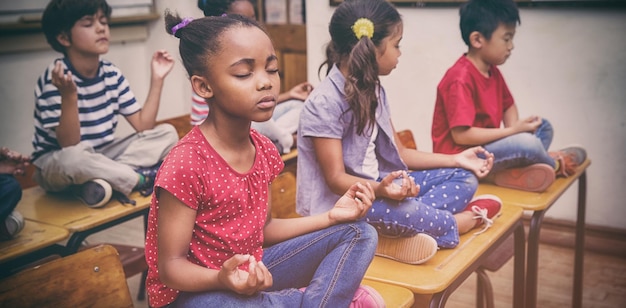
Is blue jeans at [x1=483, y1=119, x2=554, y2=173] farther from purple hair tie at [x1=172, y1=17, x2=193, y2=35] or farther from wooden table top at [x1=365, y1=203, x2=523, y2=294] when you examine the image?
purple hair tie at [x1=172, y1=17, x2=193, y2=35]

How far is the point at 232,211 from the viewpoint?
131cm

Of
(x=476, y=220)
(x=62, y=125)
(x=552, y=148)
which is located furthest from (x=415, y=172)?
(x=552, y=148)

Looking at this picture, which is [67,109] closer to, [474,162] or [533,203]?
[474,162]

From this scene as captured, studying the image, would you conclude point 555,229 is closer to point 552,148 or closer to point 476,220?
point 552,148

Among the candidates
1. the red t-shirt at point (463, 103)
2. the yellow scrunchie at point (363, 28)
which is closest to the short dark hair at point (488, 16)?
the red t-shirt at point (463, 103)

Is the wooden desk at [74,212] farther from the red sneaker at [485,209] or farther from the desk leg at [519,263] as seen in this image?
the desk leg at [519,263]

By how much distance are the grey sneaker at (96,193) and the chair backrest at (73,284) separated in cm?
69

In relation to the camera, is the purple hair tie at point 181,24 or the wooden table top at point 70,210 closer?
the purple hair tie at point 181,24

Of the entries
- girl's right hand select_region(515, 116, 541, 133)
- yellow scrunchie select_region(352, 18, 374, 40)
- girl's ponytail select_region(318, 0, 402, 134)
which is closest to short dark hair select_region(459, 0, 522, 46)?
girl's right hand select_region(515, 116, 541, 133)

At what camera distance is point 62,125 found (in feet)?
7.47

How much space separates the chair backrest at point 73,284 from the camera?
4.42 ft

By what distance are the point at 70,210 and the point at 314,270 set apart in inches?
39.4

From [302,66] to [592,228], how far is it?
197cm

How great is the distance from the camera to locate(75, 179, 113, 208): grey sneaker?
7.00 feet
